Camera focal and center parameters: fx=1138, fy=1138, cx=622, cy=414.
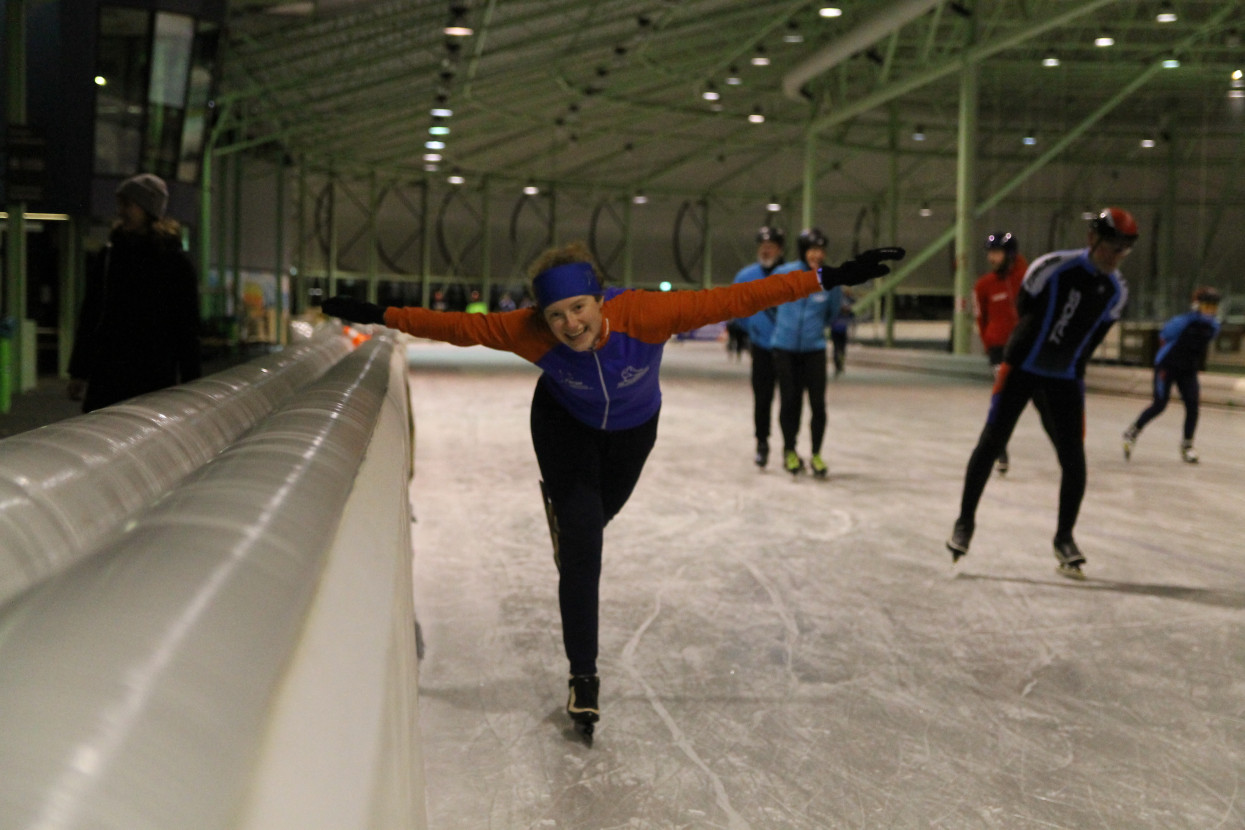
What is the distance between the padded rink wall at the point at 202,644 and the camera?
0.70 m

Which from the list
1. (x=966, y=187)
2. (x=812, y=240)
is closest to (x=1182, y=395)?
(x=812, y=240)

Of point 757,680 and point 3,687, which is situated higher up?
point 3,687

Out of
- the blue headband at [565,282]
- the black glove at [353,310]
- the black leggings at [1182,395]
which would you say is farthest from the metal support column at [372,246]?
the blue headband at [565,282]

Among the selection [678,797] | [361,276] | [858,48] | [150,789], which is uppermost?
[858,48]

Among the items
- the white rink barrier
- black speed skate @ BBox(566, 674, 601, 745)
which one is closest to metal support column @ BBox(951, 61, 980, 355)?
black speed skate @ BBox(566, 674, 601, 745)

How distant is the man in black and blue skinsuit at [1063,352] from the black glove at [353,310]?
2971 millimetres

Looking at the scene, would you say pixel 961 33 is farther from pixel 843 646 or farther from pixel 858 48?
pixel 843 646

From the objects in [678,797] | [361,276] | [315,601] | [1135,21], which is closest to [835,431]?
[678,797]

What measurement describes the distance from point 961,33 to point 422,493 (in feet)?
73.4

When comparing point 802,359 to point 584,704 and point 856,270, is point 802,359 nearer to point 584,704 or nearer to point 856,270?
point 856,270

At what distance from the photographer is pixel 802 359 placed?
26.8 ft

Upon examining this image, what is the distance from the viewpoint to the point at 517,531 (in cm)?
614

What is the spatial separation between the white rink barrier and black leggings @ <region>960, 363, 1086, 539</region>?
140 inches

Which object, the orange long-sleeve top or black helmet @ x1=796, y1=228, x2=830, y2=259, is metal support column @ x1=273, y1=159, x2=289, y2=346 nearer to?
black helmet @ x1=796, y1=228, x2=830, y2=259
